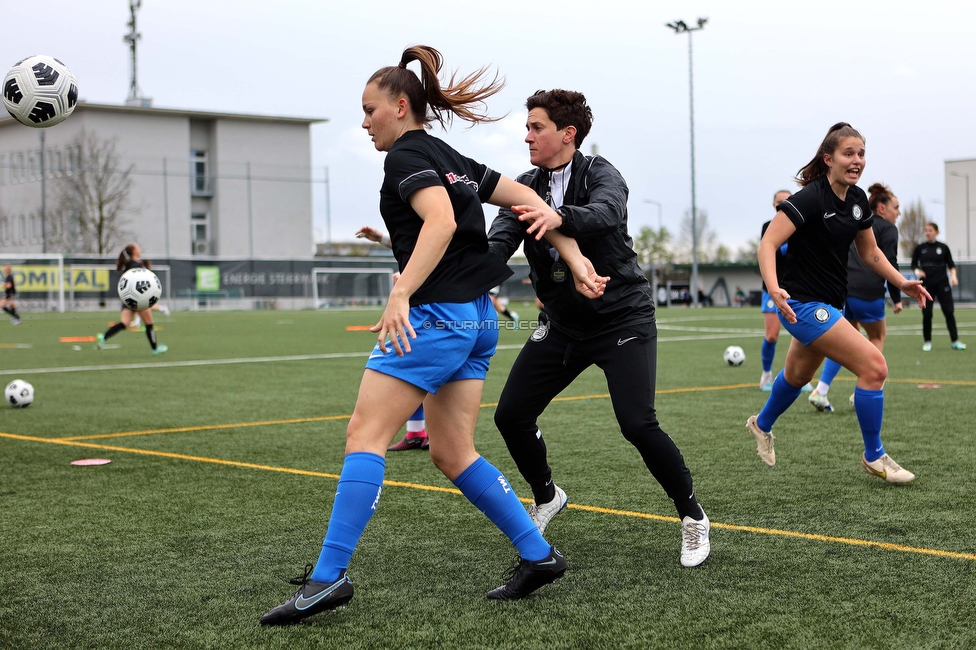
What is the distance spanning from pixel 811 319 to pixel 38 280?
149 ft

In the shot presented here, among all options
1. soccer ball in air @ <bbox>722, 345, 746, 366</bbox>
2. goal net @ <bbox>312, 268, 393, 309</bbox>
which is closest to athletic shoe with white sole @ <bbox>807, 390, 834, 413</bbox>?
soccer ball in air @ <bbox>722, 345, 746, 366</bbox>

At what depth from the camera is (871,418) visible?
242 inches

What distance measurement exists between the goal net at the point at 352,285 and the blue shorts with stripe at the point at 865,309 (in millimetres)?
45971

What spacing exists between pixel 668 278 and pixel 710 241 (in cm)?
1963

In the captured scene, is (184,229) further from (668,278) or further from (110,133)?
(668,278)

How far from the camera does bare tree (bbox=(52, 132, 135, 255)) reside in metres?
56.1

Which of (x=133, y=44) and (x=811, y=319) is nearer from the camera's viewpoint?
(x=811, y=319)

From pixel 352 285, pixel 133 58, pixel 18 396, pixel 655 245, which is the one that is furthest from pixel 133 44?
pixel 18 396

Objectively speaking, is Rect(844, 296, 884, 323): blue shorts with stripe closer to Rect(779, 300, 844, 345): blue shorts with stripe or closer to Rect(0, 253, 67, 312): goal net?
Rect(779, 300, 844, 345): blue shorts with stripe

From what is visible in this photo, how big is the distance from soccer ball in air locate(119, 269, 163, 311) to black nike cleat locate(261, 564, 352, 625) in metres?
13.4

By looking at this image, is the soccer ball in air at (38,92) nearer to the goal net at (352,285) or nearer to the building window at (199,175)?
the goal net at (352,285)

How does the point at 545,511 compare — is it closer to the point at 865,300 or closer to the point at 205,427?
the point at 205,427

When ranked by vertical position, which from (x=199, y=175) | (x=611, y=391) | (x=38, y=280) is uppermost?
(x=199, y=175)

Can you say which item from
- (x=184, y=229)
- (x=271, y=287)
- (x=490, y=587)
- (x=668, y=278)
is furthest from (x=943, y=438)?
(x=668, y=278)
